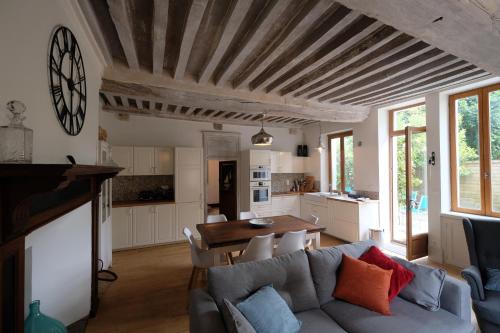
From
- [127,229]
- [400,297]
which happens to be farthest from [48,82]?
[127,229]

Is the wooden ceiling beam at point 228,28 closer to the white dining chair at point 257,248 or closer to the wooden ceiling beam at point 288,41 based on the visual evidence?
the wooden ceiling beam at point 288,41

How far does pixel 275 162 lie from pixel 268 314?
4629 mm

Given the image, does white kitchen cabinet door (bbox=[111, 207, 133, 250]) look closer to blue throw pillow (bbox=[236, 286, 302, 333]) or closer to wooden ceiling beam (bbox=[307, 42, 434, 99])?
blue throw pillow (bbox=[236, 286, 302, 333])

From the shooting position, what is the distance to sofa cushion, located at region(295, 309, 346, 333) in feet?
5.12

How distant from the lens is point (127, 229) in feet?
14.3

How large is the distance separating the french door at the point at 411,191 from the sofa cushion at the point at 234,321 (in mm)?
3197

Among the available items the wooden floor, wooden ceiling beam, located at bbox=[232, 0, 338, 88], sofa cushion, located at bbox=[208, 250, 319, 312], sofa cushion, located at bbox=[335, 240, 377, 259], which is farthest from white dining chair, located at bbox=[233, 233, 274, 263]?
wooden ceiling beam, located at bbox=[232, 0, 338, 88]

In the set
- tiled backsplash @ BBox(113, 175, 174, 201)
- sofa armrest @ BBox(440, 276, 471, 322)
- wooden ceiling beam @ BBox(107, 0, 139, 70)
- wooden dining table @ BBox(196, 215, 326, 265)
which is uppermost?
wooden ceiling beam @ BBox(107, 0, 139, 70)

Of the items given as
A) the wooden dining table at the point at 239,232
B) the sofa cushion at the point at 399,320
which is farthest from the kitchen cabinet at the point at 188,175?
the sofa cushion at the point at 399,320

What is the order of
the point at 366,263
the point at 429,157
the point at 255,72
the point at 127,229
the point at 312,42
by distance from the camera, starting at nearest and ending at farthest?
the point at 366,263 < the point at 312,42 < the point at 255,72 < the point at 429,157 < the point at 127,229

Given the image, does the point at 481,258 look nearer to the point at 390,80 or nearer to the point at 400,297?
the point at 400,297

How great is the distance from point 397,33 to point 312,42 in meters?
0.72

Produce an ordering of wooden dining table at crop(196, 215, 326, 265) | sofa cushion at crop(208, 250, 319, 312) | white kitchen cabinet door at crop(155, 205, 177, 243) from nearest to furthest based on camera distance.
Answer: sofa cushion at crop(208, 250, 319, 312), wooden dining table at crop(196, 215, 326, 265), white kitchen cabinet door at crop(155, 205, 177, 243)

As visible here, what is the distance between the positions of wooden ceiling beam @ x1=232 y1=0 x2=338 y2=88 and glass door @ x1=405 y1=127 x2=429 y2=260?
2462 millimetres
